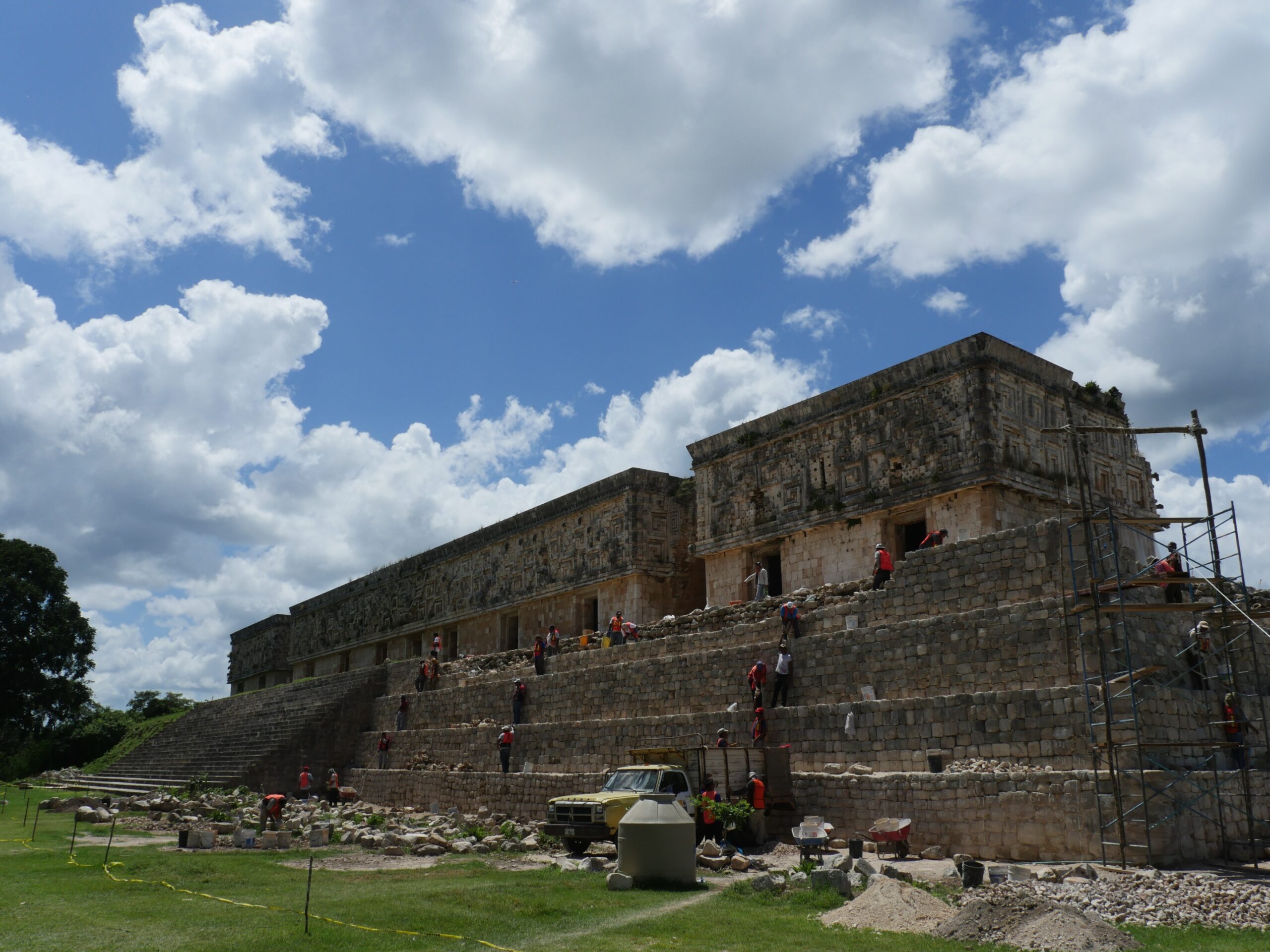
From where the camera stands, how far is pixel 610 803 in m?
12.1

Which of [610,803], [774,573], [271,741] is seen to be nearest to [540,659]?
[774,573]

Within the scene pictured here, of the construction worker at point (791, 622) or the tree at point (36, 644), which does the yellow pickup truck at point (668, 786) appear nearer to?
the construction worker at point (791, 622)

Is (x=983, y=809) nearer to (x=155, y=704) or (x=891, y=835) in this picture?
(x=891, y=835)

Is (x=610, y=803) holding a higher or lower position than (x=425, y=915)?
higher

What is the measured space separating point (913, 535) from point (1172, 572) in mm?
7535

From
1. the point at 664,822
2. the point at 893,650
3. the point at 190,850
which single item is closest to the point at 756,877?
the point at 664,822

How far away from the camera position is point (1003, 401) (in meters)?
17.5

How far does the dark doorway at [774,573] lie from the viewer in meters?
21.4

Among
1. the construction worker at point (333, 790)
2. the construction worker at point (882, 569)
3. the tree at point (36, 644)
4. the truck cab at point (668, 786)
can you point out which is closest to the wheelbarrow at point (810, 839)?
the truck cab at point (668, 786)

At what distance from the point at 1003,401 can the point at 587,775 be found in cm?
982

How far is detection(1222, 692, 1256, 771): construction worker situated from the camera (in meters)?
10.9

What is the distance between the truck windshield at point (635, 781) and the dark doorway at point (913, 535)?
328 inches

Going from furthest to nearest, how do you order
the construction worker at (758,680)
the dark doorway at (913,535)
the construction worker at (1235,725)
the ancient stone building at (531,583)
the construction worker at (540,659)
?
the ancient stone building at (531,583), the construction worker at (540,659), the dark doorway at (913,535), the construction worker at (758,680), the construction worker at (1235,725)

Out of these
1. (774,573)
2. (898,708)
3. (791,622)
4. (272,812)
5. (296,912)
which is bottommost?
(296,912)
